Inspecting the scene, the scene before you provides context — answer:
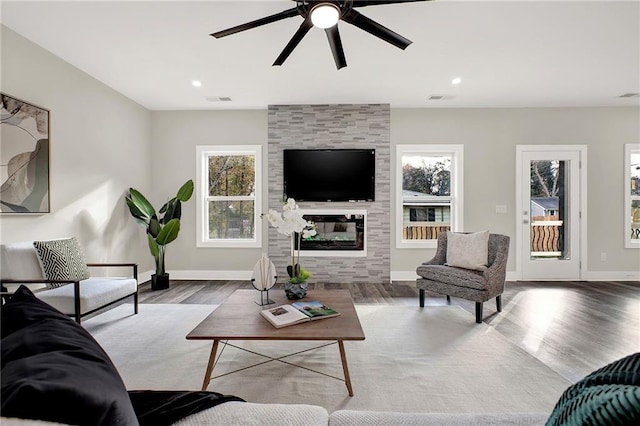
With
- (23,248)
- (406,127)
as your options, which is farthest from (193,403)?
(406,127)

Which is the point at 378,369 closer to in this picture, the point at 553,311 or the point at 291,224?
the point at 291,224

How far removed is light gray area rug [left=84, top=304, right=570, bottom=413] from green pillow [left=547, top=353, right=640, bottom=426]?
4.46 feet

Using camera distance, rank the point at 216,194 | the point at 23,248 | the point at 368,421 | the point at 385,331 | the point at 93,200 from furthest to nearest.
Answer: the point at 216,194
the point at 93,200
the point at 385,331
the point at 23,248
the point at 368,421

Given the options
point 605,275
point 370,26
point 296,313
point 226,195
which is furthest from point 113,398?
point 605,275

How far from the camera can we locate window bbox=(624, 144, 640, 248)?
5160 millimetres

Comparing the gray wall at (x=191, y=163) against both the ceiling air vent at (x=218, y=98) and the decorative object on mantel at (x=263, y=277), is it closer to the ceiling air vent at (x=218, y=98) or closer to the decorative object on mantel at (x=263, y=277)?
the ceiling air vent at (x=218, y=98)

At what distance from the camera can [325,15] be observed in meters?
2.03

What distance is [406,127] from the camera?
525 cm

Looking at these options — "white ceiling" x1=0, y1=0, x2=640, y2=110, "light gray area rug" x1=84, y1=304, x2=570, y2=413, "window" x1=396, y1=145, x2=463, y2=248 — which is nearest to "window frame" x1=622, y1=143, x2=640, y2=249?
"white ceiling" x1=0, y1=0, x2=640, y2=110

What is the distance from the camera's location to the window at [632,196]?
5160mm

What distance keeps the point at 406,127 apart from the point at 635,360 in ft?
16.2

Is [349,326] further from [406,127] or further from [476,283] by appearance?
[406,127]

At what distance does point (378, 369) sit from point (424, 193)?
3581mm

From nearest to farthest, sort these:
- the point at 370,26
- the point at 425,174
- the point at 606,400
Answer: the point at 606,400 → the point at 370,26 → the point at 425,174
